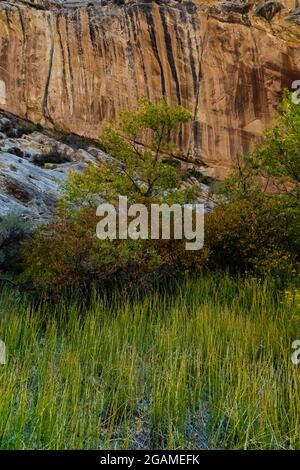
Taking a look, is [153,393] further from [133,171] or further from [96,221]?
[133,171]

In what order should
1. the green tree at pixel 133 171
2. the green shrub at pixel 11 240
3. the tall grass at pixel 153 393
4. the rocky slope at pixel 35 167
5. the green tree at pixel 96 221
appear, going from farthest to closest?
the rocky slope at pixel 35 167, the green tree at pixel 133 171, the green shrub at pixel 11 240, the green tree at pixel 96 221, the tall grass at pixel 153 393

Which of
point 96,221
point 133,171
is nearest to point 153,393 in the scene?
point 96,221

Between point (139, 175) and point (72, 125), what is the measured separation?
24.6m

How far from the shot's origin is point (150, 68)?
34469 millimetres

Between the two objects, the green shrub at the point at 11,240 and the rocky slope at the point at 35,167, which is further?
the rocky slope at the point at 35,167

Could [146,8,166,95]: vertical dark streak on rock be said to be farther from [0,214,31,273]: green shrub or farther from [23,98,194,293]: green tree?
[0,214,31,273]: green shrub

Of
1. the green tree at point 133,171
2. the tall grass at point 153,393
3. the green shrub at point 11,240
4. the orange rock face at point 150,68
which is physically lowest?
the tall grass at point 153,393

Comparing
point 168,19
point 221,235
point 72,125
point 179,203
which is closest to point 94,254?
point 179,203

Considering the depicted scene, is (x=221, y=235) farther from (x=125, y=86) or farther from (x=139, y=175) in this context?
(x=125, y=86)

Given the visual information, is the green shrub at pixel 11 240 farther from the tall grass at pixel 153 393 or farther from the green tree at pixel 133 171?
the tall grass at pixel 153 393

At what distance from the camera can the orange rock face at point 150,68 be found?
113 ft

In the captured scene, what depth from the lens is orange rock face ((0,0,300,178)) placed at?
1351 inches

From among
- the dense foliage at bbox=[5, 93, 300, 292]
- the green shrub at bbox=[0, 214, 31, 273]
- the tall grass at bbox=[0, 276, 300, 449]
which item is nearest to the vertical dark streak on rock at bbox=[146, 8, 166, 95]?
the dense foliage at bbox=[5, 93, 300, 292]

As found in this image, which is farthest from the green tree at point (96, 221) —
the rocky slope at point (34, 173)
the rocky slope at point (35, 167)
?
the rocky slope at point (34, 173)
